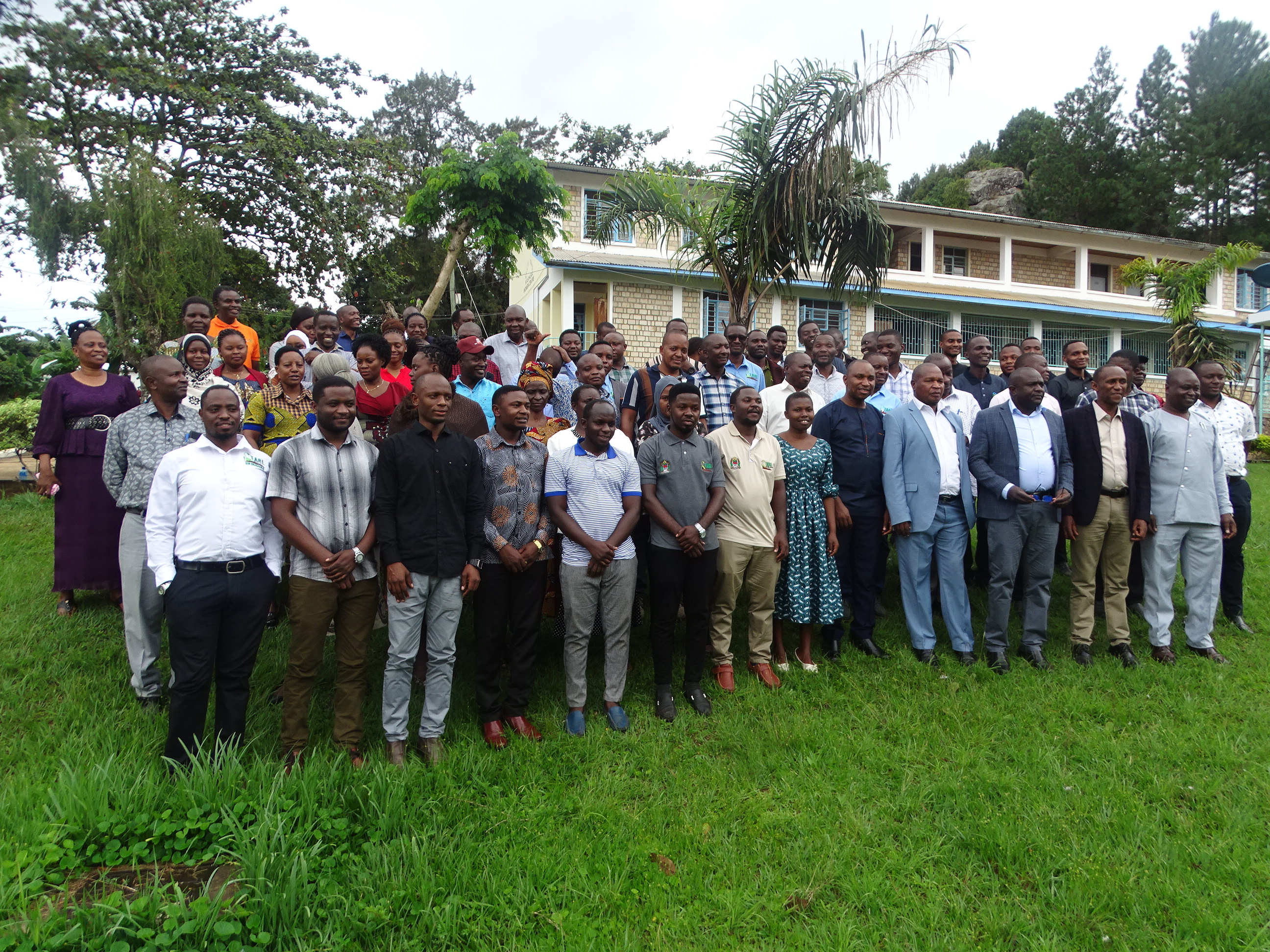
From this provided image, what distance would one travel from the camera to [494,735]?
4715 millimetres

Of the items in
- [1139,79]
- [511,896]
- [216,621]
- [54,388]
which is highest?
[1139,79]

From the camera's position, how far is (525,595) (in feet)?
15.9

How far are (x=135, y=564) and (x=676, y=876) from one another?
12.5 feet

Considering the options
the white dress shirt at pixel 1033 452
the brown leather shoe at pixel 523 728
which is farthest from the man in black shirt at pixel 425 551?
the white dress shirt at pixel 1033 452

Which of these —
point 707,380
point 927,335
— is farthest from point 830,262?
point 927,335

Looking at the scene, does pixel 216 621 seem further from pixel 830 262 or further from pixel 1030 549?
pixel 830 262

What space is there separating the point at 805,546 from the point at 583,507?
1999mm

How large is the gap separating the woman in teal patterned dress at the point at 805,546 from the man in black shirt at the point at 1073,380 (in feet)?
10.4

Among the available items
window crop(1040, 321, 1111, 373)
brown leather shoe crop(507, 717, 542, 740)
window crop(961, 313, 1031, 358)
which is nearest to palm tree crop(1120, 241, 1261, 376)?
window crop(961, 313, 1031, 358)

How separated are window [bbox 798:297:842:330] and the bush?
1949cm

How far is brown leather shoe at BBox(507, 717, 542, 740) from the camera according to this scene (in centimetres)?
476

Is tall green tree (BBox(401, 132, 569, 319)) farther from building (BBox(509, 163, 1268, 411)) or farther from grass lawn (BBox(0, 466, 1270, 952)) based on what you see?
grass lawn (BBox(0, 466, 1270, 952))

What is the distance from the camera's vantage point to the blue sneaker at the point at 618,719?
195 inches

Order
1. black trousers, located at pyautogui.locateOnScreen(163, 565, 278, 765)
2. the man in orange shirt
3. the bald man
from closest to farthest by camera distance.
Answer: black trousers, located at pyautogui.locateOnScreen(163, 565, 278, 765) → the bald man → the man in orange shirt
